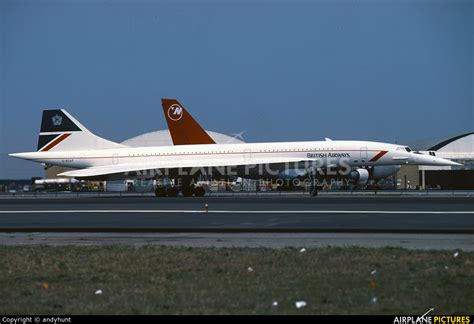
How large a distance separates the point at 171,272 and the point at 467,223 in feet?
43.1

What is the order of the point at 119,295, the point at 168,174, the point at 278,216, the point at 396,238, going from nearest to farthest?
the point at 119,295, the point at 396,238, the point at 278,216, the point at 168,174

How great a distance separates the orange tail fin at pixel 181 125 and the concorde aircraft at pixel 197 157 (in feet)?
32.2

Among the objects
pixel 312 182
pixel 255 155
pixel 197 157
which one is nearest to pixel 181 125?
pixel 197 157

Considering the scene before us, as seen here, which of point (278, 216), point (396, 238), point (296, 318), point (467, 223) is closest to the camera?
point (296, 318)

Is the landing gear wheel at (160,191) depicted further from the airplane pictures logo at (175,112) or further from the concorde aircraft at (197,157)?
the airplane pictures logo at (175,112)

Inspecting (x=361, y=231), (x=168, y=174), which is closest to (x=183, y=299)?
(x=361, y=231)

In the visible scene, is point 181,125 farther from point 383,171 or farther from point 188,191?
point 383,171

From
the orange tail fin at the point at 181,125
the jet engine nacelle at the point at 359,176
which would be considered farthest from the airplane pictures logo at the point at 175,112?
the jet engine nacelle at the point at 359,176

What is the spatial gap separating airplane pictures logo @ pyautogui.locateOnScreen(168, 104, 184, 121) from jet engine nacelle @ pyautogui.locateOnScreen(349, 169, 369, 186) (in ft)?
59.3

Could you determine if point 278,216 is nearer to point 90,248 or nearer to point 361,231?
point 361,231

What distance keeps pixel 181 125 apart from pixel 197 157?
42.6 feet

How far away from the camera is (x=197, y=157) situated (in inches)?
2133

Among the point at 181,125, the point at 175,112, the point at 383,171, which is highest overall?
the point at 175,112

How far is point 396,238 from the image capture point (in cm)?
1766
